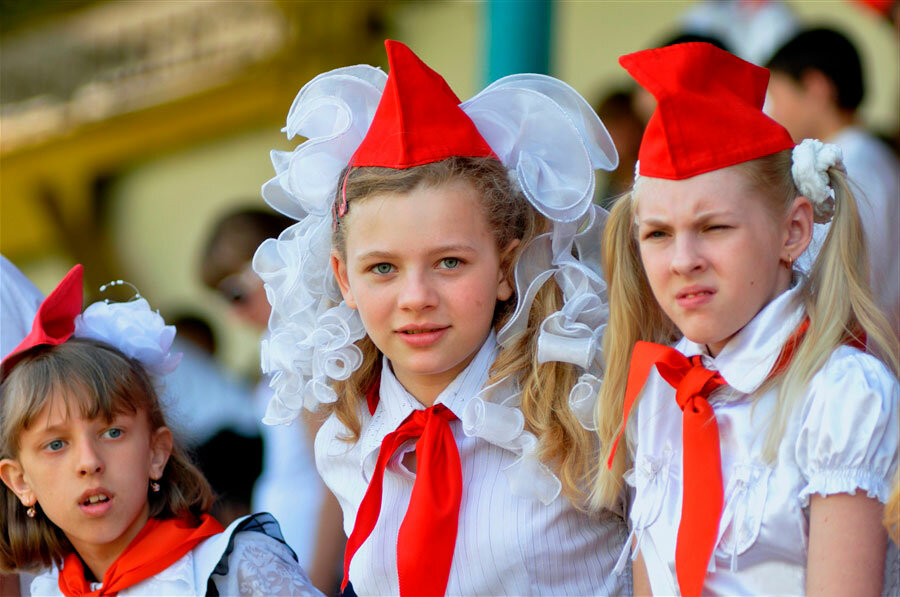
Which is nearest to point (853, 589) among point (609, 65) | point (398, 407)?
point (398, 407)

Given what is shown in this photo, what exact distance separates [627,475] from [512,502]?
24 cm

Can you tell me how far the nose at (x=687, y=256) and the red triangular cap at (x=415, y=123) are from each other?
52cm

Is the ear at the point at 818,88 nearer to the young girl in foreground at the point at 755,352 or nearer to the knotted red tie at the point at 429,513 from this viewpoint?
the young girl in foreground at the point at 755,352

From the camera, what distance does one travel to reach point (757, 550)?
225cm

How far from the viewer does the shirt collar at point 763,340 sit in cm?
231

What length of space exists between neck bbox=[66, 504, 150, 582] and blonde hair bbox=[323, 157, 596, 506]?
778mm

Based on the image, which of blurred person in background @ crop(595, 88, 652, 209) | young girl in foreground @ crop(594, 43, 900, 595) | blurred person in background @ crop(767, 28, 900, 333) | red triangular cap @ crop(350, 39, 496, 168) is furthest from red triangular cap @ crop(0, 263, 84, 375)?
blurred person in background @ crop(767, 28, 900, 333)

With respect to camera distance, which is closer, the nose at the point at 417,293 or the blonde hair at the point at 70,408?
the nose at the point at 417,293

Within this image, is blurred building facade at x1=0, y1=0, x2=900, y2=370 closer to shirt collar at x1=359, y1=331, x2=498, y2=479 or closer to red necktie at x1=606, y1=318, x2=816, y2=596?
shirt collar at x1=359, y1=331, x2=498, y2=479

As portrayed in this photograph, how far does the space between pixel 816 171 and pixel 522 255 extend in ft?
2.09

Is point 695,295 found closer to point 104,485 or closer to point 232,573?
point 232,573

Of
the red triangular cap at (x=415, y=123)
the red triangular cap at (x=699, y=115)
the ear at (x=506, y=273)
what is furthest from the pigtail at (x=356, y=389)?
the red triangular cap at (x=699, y=115)

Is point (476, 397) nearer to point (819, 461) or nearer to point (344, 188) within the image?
point (344, 188)

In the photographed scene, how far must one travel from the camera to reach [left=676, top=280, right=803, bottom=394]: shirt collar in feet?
7.57
